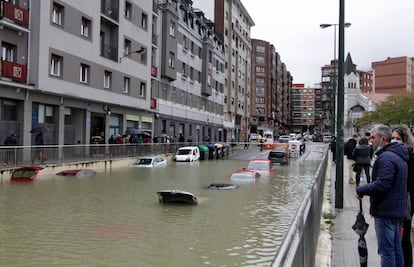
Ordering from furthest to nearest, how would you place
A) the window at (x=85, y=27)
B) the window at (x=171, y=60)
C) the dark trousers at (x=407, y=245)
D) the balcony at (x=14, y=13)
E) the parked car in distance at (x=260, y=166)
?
1. the window at (x=171, y=60)
2. the window at (x=85, y=27)
3. the parked car in distance at (x=260, y=166)
4. the balcony at (x=14, y=13)
5. the dark trousers at (x=407, y=245)

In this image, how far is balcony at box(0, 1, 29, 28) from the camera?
24.8m

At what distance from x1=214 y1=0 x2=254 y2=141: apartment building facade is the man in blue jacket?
70103 millimetres

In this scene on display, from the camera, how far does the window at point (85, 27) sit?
33.1 meters

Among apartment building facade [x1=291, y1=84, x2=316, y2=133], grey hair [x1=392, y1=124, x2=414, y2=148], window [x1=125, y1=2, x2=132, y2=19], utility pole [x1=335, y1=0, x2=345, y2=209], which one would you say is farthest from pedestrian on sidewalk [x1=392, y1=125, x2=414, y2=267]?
apartment building facade [x1=291, y1=84, x2=316, y2=133]

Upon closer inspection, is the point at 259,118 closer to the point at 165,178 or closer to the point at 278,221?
the point at 165,178

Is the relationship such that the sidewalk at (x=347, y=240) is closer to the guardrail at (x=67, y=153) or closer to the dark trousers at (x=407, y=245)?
the dark trousers at (x=407, y=245)

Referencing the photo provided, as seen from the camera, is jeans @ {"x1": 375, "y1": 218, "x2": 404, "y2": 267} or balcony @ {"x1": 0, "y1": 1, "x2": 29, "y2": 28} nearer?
jeans @ {"x1": 375, "y1": 218, "x2": 404, "y2": 267}

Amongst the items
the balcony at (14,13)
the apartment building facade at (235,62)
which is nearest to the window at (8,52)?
the balcony at (14,13)

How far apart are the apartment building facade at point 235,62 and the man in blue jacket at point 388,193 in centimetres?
7010

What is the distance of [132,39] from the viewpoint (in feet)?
133

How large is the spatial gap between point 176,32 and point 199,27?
1050 cm

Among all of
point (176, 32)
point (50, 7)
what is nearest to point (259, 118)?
point (176, 32)

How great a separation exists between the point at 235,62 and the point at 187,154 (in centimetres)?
4636

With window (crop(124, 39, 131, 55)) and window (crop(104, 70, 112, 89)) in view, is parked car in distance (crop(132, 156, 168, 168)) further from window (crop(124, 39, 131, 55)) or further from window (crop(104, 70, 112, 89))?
window (crop(124, 39, 131, 55))
